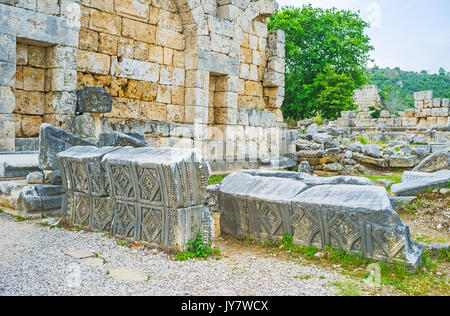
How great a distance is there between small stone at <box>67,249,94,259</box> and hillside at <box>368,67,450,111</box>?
117ft

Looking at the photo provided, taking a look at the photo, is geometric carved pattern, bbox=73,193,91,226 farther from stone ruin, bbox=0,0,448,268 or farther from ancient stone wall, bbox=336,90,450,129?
ancient stone wall, bbox=336,90,450,129

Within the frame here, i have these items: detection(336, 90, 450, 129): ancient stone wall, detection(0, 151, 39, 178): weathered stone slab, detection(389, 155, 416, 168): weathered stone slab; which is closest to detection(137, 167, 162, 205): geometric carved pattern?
detection(0, 151, 39, 178): weathered stone slab

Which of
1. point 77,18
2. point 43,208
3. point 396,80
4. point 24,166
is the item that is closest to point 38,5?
point 77,18

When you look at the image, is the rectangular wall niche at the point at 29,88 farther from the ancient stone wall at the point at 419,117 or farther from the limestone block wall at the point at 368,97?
the limestone block wall at the point at 368,97

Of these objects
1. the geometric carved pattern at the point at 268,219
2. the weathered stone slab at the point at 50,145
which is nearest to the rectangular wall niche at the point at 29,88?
the weathered stone slab at the point at 50,145

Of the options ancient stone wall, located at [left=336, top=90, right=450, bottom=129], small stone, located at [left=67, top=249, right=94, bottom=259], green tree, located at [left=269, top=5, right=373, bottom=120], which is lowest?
small stone, located at [left=67, top=249, right=94, bottom=259]

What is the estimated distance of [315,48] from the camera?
30.6 m

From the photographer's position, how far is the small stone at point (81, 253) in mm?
4109

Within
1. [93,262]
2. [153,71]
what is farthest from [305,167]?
[93,262]

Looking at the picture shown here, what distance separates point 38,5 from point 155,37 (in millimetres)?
3003

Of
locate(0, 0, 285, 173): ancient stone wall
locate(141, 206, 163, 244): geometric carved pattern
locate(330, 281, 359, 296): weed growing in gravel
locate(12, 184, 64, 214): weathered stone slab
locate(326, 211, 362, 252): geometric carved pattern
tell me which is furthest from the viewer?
locate(0, 0, 285, 173): ancient stone wall

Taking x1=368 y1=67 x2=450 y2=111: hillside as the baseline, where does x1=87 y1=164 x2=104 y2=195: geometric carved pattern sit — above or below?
below

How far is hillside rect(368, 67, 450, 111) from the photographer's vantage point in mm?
39094

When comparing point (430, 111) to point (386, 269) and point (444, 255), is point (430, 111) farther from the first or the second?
point (386, 269)
